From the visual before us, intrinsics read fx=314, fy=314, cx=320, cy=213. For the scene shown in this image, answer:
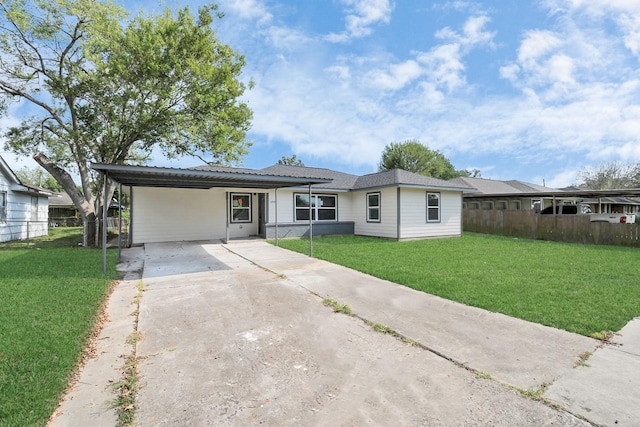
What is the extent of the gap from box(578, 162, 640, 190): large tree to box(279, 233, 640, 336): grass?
3613cm

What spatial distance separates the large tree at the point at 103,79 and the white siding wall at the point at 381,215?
23.3ft

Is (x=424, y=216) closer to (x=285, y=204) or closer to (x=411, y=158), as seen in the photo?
(x=285, y=204)

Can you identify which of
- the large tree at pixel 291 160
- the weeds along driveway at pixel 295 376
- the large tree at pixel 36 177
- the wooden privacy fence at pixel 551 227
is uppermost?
the large tree at pixel 291 160

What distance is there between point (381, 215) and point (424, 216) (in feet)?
6.40

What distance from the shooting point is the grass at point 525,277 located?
4309 mm

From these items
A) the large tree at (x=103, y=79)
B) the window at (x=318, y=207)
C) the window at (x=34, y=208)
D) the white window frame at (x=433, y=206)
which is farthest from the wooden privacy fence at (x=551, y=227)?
the window at (x=34, y=208)

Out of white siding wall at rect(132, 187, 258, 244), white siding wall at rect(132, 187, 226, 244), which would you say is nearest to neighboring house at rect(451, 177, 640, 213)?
white siding wall at rect(132, 187, 258, 244)

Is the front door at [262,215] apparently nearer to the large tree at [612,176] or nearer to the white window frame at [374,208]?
the white window frame at [374,208]

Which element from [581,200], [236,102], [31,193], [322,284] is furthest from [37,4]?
[581,200]

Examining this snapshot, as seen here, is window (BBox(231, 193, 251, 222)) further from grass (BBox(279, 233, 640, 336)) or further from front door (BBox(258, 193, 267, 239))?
grass (BBox(279, 233, 640, 336))

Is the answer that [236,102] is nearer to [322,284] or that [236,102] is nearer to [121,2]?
[121,2]

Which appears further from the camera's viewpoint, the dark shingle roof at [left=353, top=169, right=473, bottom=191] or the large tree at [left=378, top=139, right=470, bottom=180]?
the large tree at [left=378, top=139, right=470, bottom=180]

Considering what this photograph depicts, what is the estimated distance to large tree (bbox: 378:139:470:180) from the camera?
37938mm

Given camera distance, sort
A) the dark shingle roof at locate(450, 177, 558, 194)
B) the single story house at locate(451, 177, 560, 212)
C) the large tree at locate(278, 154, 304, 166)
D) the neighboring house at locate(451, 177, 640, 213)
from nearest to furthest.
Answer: the neighboring house at locate(451, 177, 640, 213) → the single story house at locate(451, 177, 560, 212) → the dark shingle roof at locate(450, 177, 558, 194) → the large tree at locate(278, 154, 304, 166)
